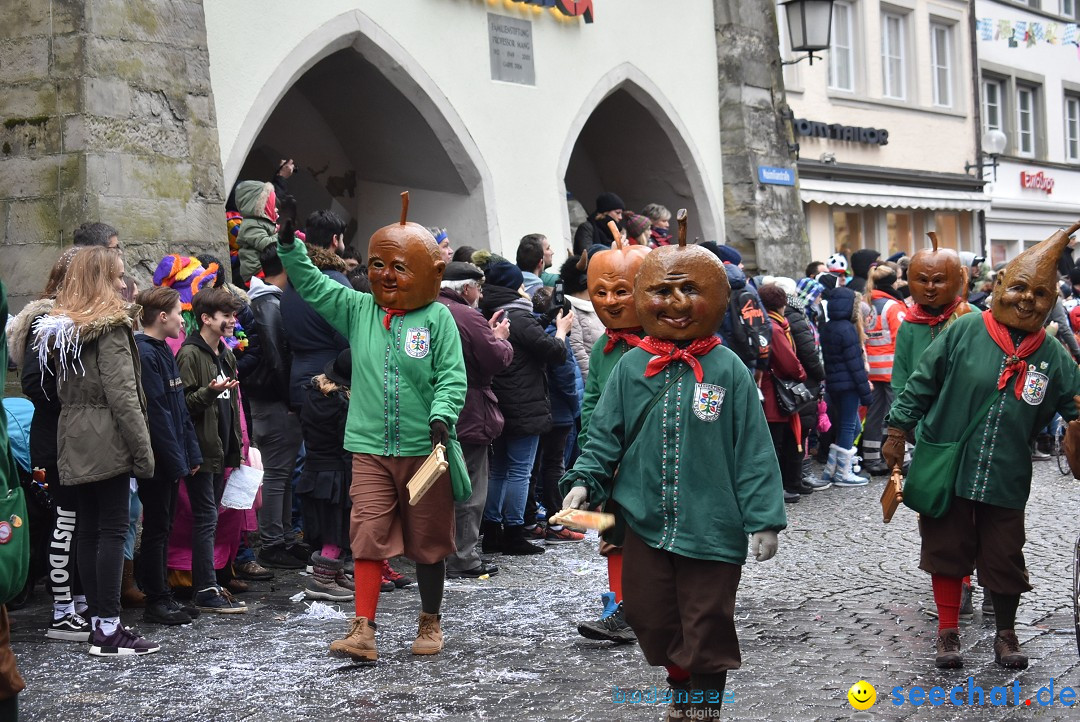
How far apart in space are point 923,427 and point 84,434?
12.2ft

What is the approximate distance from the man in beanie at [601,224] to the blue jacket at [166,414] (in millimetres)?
6002

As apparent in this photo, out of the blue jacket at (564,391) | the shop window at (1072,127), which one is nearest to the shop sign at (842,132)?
the shop window at (1072,127)

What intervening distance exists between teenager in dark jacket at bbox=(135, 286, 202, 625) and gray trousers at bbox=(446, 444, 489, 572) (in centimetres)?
165

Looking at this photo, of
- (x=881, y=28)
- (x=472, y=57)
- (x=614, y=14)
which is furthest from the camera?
(x=881, y=28)

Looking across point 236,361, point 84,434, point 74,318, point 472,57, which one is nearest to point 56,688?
point 84,434

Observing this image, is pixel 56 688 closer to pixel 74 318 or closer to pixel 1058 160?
pixel 74 318

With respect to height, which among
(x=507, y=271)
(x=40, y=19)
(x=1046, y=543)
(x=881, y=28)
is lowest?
(x=1046, y=543)

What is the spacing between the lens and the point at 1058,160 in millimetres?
27125

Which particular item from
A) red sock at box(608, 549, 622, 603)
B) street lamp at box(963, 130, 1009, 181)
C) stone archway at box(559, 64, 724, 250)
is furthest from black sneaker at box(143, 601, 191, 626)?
street lamp at box(963, 130, 1009, 181)

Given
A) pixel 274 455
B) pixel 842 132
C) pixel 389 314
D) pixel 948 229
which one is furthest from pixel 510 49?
pixel 948 229

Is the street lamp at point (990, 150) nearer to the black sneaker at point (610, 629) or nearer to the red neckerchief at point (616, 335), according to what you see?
the red neckerchief at point (616, 335)

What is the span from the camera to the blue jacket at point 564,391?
351 inches

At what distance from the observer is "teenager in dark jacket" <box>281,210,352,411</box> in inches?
296

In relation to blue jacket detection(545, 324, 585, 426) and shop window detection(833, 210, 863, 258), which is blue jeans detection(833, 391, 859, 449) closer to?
blue jacket detection(545, 324, 585, 426)
